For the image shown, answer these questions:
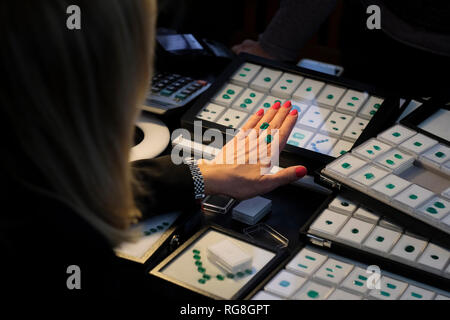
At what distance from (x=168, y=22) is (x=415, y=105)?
90 cm

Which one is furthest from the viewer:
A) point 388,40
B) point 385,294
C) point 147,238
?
point 388,40

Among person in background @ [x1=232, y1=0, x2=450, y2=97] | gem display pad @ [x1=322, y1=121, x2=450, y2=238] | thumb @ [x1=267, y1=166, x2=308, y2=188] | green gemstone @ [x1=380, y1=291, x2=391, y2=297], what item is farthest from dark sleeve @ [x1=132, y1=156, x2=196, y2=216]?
person in background @ [x1=232, y1=0, x2=450, y2=97]

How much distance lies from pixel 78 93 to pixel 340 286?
1.65 feet

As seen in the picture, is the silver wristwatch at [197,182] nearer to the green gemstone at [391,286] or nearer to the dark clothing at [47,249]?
the dark clothing at [47,249]

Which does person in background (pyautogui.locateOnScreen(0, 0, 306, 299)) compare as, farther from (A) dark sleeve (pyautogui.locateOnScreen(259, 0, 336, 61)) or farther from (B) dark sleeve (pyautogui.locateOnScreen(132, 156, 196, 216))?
(A) dark sleeve (pyautogui.locateOnScreen(259, 0, 336, 61))

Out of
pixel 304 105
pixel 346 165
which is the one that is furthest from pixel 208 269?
pixel 304 105

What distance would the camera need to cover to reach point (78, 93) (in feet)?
2.23

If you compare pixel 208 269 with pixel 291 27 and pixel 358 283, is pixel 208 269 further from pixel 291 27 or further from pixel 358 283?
pixel 291 27

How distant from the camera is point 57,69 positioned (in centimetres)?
65

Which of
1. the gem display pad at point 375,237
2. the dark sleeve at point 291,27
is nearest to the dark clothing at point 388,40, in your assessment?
the dark sleeve at point 291,27

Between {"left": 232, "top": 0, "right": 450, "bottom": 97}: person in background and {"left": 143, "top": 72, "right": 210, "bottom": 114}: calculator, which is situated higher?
{"left": 232, "top": 0, "right": 450, "bottom": 97}: person in background

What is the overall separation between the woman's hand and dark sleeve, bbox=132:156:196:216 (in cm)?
4

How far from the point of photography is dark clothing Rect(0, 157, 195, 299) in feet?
2.36

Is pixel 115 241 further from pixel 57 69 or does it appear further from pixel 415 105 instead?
pixel 415 105
